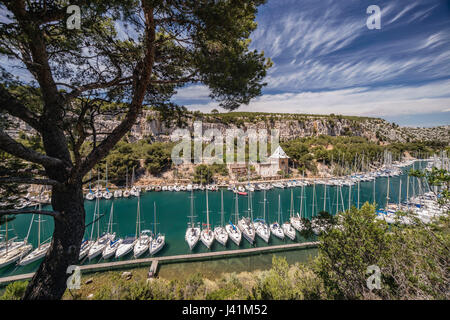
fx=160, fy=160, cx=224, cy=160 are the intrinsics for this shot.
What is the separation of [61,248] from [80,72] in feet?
9.02

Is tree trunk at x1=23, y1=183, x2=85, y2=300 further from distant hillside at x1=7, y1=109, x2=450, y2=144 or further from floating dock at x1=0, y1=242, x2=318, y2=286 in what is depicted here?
distant hillside at x1=7, y1=109, x2=450, y2=144

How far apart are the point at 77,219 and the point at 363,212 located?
796 cm

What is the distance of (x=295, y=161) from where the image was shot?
32500 mm

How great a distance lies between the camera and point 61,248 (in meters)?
1.90

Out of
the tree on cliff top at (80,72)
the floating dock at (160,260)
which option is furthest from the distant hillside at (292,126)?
the tree on cliff top at (80,72)

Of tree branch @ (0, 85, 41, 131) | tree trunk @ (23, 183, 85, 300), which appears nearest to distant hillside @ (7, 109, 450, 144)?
tree branch @ (0, 85, 41, 131)

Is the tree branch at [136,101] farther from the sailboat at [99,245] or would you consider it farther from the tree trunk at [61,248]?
the sailboat at [99,245]

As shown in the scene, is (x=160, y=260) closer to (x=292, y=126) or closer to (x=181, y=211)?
(x=181, y=211)

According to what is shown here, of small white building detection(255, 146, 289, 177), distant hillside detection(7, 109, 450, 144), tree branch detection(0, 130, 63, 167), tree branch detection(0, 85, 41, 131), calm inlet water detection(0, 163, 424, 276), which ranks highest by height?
distant hillside detection(7, 109, 450, 144)

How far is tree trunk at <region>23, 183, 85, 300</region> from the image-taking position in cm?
180

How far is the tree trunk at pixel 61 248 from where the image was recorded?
5.91 ft

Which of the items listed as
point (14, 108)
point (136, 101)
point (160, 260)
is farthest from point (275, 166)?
point (14, 108)

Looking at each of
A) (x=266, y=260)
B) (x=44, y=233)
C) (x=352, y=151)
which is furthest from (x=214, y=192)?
(x=352, y=151)
